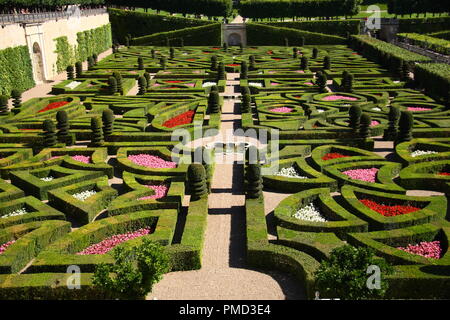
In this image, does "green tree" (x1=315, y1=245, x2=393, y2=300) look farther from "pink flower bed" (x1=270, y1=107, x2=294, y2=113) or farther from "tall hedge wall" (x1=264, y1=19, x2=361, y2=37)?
"tall hedge wall" (x1=264, y1=19, x2=361, y2=37)

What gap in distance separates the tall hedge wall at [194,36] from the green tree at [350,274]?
5248 cm

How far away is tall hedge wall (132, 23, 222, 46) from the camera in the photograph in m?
58.8

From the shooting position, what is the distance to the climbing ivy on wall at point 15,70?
32.2 meters

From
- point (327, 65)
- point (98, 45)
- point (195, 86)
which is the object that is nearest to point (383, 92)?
point (327, 65)

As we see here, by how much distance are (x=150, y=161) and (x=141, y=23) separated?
48960 millimetres

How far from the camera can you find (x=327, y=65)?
129ft

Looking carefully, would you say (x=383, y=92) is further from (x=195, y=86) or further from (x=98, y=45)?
(x=98, y=45)

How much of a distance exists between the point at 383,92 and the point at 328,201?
1782cm

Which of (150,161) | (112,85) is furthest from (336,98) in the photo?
(150,161)

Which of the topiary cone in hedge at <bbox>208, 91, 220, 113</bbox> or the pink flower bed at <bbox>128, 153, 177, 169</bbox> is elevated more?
the topiary cone in hedge at <bbox>208, 91, 220, 113</bbox>

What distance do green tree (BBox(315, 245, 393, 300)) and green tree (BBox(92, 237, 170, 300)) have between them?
3.43 m

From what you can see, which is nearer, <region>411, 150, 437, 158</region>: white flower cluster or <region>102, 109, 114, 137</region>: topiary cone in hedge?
<region>411, 150, 437, 158</region>: white flower cluster

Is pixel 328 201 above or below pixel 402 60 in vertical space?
below

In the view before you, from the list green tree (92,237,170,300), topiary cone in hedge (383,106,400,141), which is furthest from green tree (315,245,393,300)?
topiary cone in hedge (383,106,400,141)
